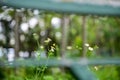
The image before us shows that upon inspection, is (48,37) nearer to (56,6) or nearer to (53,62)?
(56,6)

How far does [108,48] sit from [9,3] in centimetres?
322

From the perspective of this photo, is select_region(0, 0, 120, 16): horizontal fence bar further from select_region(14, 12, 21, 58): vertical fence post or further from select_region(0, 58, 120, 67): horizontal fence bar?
select_region(14, 12, 21, 58): vertical fence post

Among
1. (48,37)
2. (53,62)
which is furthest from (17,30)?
(53,62)

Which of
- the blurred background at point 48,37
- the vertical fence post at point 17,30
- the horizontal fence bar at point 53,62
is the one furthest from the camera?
the vertical fence post at point 17,30

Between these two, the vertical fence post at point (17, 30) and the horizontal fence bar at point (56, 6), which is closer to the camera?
the horizontal fence bar at point (56, 6)

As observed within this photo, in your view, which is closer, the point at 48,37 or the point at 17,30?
the point at 48,37

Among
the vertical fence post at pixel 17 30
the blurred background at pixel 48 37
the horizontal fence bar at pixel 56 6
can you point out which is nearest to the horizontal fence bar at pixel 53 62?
the blurred background at pixel 48 37

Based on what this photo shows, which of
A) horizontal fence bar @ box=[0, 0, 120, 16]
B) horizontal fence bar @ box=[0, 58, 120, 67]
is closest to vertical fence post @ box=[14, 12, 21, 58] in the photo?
horizontal fence bar @ box=[0, 0, 120, 16]

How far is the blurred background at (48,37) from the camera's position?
171 centimetres

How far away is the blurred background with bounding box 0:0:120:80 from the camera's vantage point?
171 cm

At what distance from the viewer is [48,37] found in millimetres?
1927

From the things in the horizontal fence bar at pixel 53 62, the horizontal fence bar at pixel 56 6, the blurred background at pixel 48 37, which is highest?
the horizontal fence bar at pixel 56 6

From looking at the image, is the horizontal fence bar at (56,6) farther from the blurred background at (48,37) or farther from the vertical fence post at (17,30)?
the vertical fence post at (17,30)

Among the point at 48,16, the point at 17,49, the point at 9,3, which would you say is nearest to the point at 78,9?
the point at 9,3
